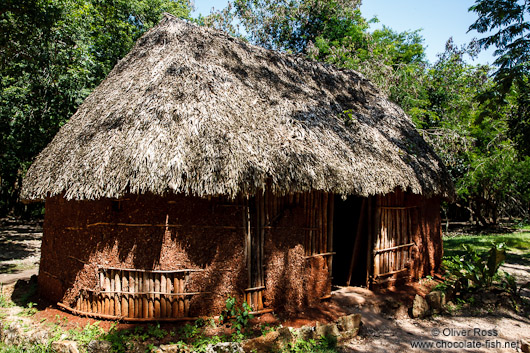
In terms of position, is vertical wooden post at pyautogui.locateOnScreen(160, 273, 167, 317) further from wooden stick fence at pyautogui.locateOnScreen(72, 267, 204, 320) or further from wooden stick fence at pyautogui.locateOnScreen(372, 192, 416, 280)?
wooden stick fence at pyautogui.locateOnScreen(372, 192, 416, 280)

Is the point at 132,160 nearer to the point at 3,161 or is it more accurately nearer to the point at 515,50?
the point at 515,50

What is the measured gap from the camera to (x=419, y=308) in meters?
5.83

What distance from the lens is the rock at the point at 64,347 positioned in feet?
13.5

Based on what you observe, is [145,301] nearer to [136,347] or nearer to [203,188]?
[136,347]

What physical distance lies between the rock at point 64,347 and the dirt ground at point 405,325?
2.18ft

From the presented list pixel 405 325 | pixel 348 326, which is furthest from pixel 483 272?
pixel 348 326

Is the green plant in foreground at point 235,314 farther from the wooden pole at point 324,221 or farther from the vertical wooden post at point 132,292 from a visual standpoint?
the wooden pole at point 324,221

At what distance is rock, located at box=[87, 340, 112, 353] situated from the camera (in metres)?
4.10

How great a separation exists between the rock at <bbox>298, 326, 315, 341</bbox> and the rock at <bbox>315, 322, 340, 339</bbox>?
0.25ft

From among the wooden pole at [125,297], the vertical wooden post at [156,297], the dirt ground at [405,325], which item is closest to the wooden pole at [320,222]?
the dirt ground at [405,325]

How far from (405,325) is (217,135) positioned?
13.6ft

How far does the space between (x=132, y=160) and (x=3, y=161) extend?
47.6 feet

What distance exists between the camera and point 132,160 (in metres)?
4.59

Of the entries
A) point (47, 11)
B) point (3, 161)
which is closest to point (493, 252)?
point (47, 11)
